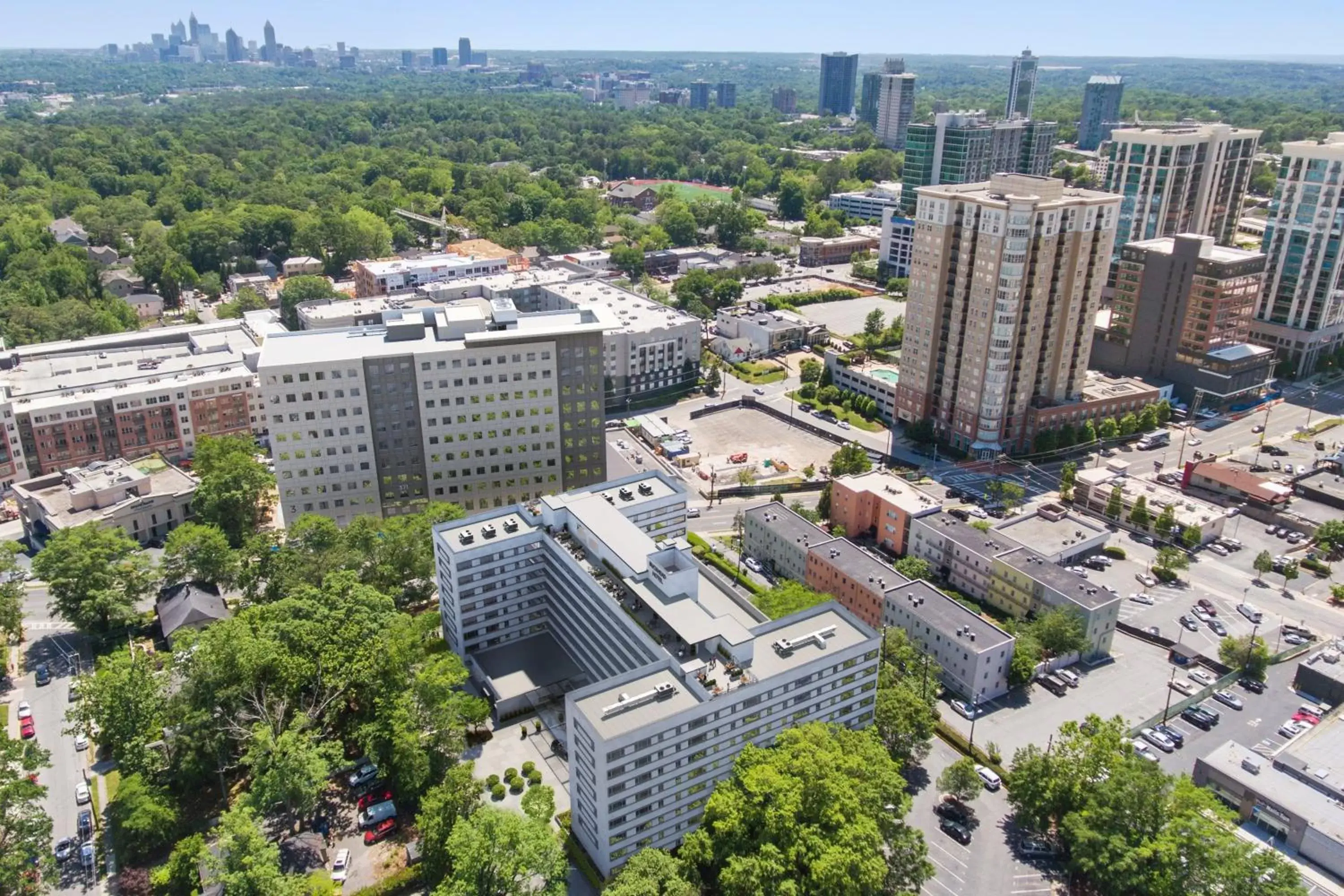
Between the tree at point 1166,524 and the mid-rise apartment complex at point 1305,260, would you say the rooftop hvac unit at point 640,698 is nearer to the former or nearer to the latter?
the tree at point 1166,524

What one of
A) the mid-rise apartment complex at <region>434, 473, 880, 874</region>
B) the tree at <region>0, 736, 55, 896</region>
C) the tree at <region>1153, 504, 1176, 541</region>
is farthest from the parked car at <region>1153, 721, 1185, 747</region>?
the tree at <region>0, 736, 55, 896</region>

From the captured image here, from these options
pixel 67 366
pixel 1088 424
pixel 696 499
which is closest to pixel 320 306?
pixel 67 366

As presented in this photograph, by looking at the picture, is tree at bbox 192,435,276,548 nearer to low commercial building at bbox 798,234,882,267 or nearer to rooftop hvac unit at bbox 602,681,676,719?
rooftop hvac unit at bbox 602,681,676,719

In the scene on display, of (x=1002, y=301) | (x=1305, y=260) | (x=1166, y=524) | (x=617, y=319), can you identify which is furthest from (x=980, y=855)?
(x=1305, y=260)

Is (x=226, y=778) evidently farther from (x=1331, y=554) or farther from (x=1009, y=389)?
(x=1331, y=554)

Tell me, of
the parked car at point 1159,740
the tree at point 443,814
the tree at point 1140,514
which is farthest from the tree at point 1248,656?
the tree at point 443,814

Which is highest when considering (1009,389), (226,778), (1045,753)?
(1009,389)
